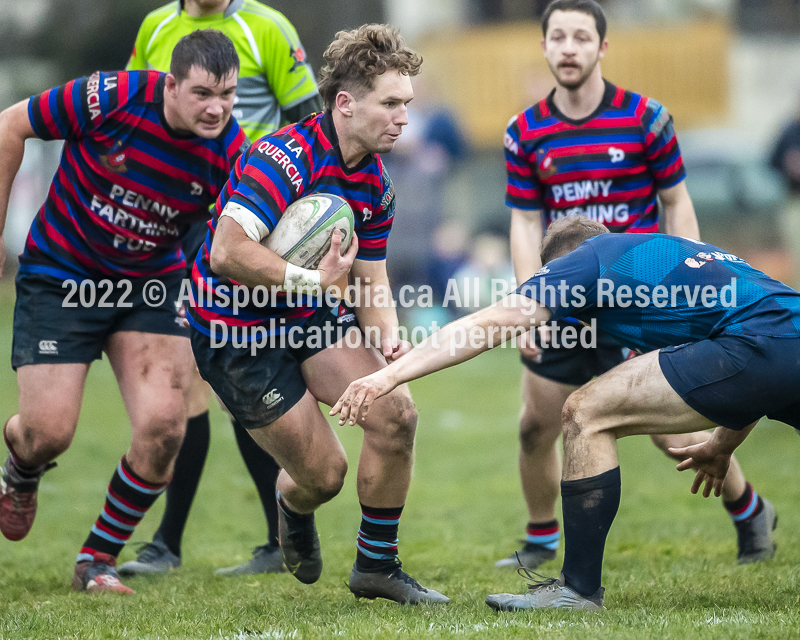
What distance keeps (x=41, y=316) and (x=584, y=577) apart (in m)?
2.84

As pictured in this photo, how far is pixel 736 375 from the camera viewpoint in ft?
12.8

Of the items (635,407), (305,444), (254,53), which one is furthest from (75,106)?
(635,407)

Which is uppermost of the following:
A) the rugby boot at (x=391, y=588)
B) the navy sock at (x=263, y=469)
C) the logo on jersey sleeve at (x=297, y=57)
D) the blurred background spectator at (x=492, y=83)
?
the blurred background spectator at (x=492, y=83)

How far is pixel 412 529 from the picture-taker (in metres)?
6.81

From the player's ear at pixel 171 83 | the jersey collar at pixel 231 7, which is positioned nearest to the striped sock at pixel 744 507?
the player's ear at pixel 171 83

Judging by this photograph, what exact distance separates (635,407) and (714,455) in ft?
2.24

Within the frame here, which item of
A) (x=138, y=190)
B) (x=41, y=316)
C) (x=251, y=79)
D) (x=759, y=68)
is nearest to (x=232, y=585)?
(x=41, y=316)

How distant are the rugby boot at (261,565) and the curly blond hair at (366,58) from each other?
2619mm

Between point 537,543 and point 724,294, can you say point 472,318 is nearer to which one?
point 724,294

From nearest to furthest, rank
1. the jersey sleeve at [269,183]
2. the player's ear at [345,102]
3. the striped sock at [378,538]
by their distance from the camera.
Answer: the jersey sleeve at [269,183] < the player's ear at [345,102] < the striped sock at [378,538]

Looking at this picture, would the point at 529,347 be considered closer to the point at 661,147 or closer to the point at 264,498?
the point at 661,147

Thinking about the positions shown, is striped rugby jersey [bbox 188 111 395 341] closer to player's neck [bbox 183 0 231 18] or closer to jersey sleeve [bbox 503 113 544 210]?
jersey sleeve [bbox 503 113 544 210]

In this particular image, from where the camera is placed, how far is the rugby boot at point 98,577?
16.2 feet

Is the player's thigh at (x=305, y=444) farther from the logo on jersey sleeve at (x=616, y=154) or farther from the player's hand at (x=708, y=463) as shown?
the logo on jersey sleeve at (x=616, y=154)
